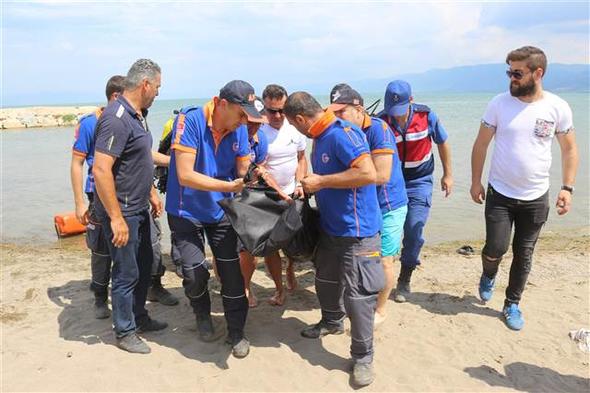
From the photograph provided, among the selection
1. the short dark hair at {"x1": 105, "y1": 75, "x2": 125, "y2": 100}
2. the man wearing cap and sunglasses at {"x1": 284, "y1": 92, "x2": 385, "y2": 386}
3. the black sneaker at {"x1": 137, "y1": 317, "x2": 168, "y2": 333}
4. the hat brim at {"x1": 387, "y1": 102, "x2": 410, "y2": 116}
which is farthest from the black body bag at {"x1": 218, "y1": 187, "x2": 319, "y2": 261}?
the short dark hair at {"x1": 105, "y1": 75, "x2": 125, "y2": 100}

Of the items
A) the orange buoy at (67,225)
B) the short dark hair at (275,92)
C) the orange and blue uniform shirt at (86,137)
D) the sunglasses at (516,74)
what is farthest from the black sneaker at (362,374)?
the orange buoy at (67,225)

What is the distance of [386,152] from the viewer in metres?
3.90

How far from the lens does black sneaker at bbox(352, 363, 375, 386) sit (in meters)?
3.56

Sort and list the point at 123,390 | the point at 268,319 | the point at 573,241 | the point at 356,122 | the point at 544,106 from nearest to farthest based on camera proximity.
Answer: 1. the point at 123,390
2. the point at 356,122
3. the point at 544,106
4. the point at 268,319
5. the point at 573,241

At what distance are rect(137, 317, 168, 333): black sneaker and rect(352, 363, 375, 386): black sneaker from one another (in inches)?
75.7

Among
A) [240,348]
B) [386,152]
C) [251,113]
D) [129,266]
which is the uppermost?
[251,113]

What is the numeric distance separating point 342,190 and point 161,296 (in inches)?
107

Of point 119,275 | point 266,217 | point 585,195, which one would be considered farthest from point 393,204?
point 585,195

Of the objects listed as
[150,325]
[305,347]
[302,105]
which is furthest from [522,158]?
[150,325]

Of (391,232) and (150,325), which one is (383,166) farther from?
(150,325)

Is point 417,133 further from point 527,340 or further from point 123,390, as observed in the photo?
point 123,390

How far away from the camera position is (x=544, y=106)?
417 centimetres

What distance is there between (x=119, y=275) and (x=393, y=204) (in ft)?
8.06

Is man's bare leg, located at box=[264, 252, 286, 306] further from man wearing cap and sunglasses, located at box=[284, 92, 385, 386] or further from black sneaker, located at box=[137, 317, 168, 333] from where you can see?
man wearing cap and sunglasses, located at box=[284, 92, 385, 386]
